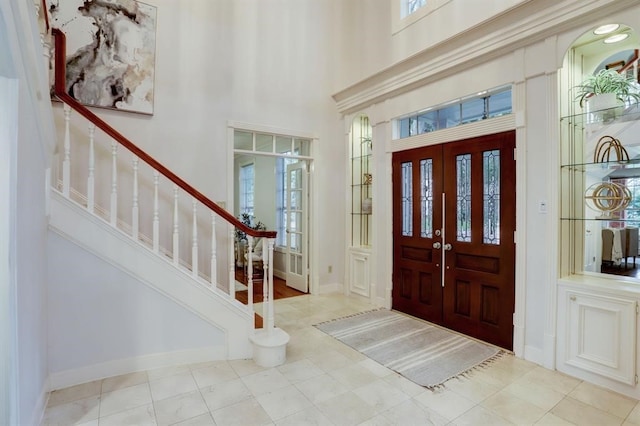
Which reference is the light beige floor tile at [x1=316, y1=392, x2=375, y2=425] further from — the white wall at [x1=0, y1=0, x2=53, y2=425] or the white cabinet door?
the white cabinet door

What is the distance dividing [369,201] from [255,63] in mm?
2467

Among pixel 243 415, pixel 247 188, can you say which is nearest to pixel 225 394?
pixel 243 415

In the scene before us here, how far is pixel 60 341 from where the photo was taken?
239 centimetres

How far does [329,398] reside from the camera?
232 centimetres

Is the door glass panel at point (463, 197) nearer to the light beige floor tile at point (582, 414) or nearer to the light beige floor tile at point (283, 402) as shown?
the light beige floor tile at point (582, 414)

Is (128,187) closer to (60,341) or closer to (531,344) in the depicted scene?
(60,341)

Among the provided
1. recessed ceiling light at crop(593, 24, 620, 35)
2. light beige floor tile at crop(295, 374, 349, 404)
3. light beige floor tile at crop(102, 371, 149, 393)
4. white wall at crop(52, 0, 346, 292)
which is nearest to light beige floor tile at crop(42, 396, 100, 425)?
light beige floor tile at crop(102, 371, 149, 393)

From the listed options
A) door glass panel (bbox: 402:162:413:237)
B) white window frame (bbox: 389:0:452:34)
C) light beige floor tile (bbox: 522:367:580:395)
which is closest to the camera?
light beige floor tile (bbox: 522:367:580:395)

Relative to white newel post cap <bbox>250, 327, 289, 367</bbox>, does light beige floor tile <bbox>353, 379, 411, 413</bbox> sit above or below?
below

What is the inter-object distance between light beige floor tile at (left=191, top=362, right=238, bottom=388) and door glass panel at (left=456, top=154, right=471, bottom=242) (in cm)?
260

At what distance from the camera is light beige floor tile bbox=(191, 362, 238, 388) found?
251 cm

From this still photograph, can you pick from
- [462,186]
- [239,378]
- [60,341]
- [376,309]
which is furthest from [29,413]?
[462,186]

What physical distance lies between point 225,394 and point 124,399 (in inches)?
27.0

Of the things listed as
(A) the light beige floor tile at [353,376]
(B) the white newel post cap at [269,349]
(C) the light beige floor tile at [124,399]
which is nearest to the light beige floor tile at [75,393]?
(C) the light beige floor tile at [124,399]
